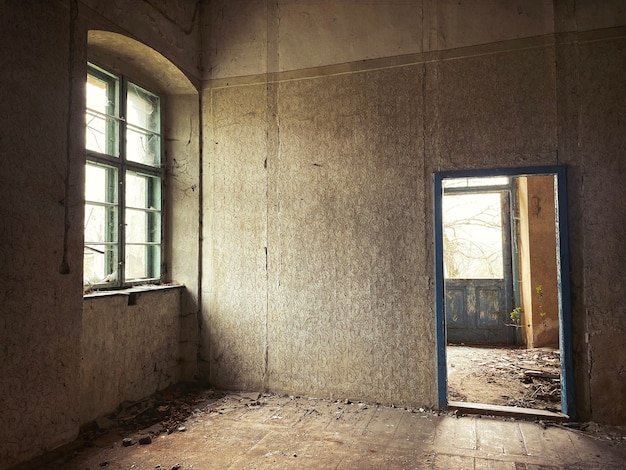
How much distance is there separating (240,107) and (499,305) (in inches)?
182

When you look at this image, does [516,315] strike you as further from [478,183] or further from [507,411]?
[507,411]

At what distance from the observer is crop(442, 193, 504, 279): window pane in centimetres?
674

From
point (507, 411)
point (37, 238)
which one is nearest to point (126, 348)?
point (37, 238)

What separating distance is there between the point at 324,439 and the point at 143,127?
3.27 metres

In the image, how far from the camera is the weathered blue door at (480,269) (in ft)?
21.2

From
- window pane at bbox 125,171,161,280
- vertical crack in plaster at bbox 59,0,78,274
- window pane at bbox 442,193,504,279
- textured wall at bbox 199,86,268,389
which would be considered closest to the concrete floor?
textured wall at bbox 199,86,268,389

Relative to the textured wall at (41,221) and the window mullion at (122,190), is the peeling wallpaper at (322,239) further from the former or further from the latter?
the textured wall at (41,221)

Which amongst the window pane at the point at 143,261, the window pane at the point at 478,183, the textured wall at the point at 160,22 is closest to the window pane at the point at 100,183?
the window pane at the point at 143,261

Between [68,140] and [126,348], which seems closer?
[68,140]

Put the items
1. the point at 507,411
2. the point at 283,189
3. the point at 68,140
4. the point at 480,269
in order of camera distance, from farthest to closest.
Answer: the point at 480,269
the point at 283,189
the point at 507,411
the point at 68,140

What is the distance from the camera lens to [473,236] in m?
7.02

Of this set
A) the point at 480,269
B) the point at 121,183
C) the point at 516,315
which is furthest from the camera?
the point at 480,269

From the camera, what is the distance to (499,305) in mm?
6484

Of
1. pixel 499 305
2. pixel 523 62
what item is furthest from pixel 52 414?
pixel 499 305
